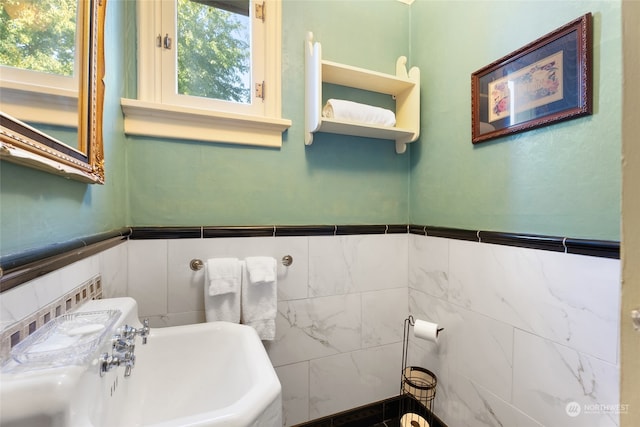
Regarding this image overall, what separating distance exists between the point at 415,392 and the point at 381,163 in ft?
4.01

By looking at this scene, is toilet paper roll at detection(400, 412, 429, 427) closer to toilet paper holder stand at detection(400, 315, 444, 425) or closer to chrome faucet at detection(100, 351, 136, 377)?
toilet paper holder stand at detection(400, 315, 444, 425)

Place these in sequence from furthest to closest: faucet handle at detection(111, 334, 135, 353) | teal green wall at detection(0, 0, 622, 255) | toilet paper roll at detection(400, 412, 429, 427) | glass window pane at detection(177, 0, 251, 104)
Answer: toilet paper roll at detection(400, 412, 429, 427), glass window pane at detection(177, 0, 251, 104), teal green wall at detection(0, 0, 622, 255), faucet handle at detection(111, 334, 135, 353)

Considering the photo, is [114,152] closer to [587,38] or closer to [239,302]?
[239,302]

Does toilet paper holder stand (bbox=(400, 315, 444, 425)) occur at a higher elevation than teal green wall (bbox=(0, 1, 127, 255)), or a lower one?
lower

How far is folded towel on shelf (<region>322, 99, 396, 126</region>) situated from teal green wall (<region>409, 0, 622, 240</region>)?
Result: 0.87 feet

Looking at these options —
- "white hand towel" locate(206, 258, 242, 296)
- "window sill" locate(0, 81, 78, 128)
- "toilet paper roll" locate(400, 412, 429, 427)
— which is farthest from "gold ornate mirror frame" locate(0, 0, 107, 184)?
"toilet paper roll" locate(400, 412, 429, 427)

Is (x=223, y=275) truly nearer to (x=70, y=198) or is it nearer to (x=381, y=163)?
(x=70, y=198)

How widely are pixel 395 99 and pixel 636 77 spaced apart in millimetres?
1326

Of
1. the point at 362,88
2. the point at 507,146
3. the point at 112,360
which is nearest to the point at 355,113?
the point at 362,88

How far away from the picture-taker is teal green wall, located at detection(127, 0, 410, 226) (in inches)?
46.4

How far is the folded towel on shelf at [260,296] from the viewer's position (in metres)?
1.20

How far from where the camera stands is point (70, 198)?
27.7 inches

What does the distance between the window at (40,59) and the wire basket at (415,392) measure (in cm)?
164

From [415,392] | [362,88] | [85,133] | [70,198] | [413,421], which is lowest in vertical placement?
[413,421]
